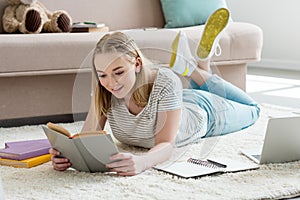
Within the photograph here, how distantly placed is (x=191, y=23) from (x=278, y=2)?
1.40 meters

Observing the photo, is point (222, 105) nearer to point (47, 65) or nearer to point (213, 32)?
point (213, 32)

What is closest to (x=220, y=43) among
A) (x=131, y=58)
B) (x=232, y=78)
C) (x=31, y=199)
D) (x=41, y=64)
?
(x=232, y=78)

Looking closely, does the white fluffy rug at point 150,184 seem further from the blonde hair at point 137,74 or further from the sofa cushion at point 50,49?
the sofa cushion at point 50,49

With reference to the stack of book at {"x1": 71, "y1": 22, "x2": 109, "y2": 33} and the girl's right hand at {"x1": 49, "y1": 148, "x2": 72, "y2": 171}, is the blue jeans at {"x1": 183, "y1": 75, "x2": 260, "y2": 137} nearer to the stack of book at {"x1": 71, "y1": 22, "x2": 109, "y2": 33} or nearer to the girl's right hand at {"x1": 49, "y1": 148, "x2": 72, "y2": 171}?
the girl's right hand at {"x1": 49, "y1": 148, "x2": 72, "y2": 171}

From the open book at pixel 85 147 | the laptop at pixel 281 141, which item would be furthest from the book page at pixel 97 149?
the laptop at pixel 281 141

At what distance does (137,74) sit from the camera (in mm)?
1934

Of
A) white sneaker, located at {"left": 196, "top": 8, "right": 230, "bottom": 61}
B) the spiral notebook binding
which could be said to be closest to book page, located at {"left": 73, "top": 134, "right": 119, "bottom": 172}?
the spiral notebook binding

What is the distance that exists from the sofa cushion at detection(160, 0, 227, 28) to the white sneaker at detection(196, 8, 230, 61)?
34.0 inches

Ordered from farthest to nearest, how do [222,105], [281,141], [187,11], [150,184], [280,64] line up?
1. [280,64]
2. [187,11]
3. [222,105]
4. [281,141]
5. [150,184]

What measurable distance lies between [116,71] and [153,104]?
0.71 ft

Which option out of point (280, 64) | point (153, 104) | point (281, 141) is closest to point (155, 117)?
point (153, 104)

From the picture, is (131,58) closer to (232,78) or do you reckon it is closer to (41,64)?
(41,64)

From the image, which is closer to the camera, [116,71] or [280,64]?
[116,71]

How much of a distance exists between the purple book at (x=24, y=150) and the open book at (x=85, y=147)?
0.52 ft
